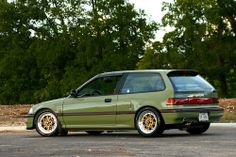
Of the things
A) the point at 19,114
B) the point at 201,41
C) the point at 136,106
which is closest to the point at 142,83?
the point at 136,106

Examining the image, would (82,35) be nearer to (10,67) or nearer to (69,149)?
(10,67)

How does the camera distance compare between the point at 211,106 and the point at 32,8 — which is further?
the point at 32,8

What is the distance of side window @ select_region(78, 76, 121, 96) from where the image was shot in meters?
14.3

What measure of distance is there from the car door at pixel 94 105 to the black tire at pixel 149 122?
0.70 meters

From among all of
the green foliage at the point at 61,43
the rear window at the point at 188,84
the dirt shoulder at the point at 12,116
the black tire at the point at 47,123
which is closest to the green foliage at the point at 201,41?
the green foliage at the point at 61,43

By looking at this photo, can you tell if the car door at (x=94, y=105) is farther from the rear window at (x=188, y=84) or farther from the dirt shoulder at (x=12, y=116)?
the dirt shoulder at (x=12, y=116)

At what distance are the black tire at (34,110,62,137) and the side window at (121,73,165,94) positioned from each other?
1.85m

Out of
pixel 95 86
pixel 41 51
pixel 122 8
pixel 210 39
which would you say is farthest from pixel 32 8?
pixel 95 86

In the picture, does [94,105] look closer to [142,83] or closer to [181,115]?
[142,83]

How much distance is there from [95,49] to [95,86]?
38.1m

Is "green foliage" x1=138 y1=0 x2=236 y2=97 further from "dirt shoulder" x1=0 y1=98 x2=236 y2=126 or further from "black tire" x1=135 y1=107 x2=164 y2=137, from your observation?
"black tire" x1=135 y1=107 x2=164 y2=137

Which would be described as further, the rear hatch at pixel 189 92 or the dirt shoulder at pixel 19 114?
the dirt shoulder at pixel 19 114

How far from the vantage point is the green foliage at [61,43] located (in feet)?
171

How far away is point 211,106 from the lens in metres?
13.7
